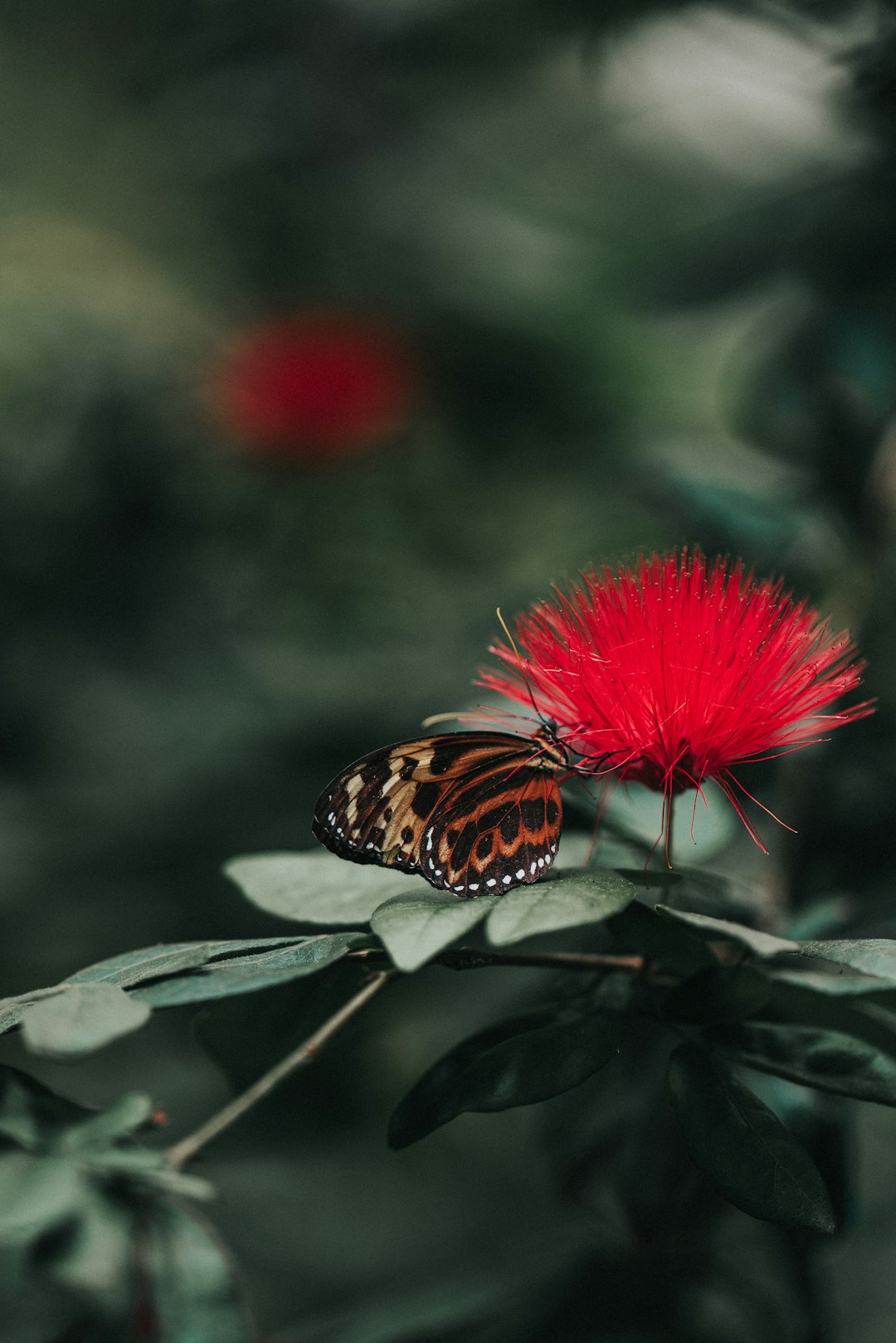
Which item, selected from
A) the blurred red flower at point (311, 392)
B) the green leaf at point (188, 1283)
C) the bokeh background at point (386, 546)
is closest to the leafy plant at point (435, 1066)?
the green leaf at point (188, 1283)

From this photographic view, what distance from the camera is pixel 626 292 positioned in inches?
65.4

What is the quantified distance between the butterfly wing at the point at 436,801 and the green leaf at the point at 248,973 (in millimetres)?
87

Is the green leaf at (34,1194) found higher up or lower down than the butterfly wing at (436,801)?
lower down

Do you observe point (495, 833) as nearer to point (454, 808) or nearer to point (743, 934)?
point (454, 808)

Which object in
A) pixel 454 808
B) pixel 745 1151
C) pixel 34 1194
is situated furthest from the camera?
pixel 454 808

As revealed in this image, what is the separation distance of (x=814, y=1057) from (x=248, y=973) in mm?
350

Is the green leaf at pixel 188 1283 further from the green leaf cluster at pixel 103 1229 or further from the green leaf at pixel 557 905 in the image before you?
the green leaf at pixel 557 905

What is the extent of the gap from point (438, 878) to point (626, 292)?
118cm

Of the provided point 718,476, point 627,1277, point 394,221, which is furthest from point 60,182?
point 627,1277

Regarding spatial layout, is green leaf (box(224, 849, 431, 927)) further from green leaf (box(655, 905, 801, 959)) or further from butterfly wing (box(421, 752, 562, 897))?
green leaf (box(655, 905, 801, 959))

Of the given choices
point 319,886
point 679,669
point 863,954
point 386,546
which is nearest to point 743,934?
point 863,954

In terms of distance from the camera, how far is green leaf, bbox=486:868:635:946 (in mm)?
583

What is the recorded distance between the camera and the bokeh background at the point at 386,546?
52.2 inches

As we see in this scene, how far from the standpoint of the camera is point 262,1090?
0.65m
